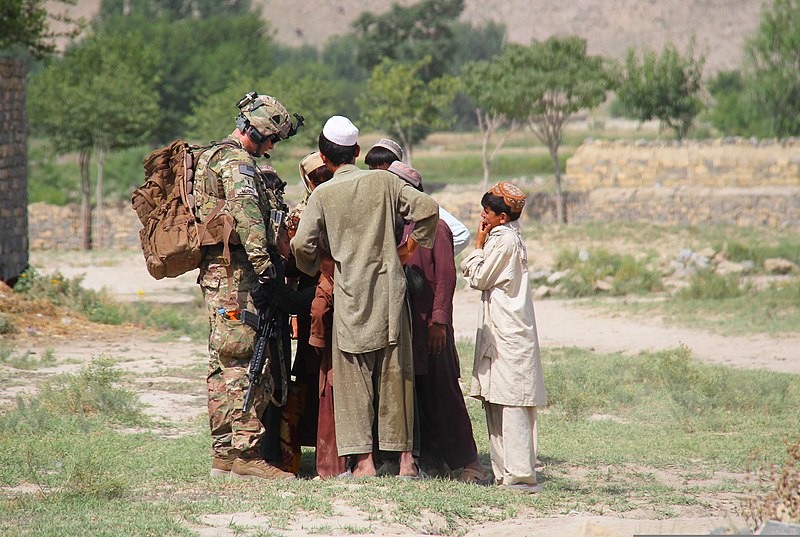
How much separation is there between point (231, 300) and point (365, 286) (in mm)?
684

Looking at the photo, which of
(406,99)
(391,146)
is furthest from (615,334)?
(406,99)

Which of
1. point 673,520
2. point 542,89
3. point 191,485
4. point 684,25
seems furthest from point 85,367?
point 684,25

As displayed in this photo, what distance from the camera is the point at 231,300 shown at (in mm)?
5176

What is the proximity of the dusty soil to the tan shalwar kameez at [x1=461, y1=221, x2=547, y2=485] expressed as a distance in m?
0.53

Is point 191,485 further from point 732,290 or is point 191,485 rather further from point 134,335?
point 732,290

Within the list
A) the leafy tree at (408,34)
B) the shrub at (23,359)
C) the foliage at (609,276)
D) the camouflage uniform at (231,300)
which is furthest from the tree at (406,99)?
the camouflage uniform at (231,300)

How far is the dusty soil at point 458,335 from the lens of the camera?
14.3 feet

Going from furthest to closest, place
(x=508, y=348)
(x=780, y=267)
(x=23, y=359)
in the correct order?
(x=780, y=267) < (x=23, y=359) < (x=508, y=348)

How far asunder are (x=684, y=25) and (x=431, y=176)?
47331 millimetres

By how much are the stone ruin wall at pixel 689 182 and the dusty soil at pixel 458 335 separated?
9513 mm

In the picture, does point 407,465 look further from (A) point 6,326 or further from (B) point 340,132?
(A) point 6,326

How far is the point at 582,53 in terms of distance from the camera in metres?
27.6

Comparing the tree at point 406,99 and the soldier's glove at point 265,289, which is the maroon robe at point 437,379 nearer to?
the soldier's glove at point 265,289

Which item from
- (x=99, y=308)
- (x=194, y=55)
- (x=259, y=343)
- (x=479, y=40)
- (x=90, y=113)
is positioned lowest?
(x=99, y=308)
